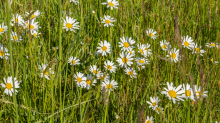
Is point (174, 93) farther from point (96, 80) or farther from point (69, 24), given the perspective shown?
point (69, 24)

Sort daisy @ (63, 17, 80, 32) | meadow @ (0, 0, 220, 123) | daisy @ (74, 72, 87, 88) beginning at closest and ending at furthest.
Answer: meadow @ (0, 0, 220, 123) < daisy @ (74, 72, 87, 88) < daisy @ (63, 17, 80, 32)

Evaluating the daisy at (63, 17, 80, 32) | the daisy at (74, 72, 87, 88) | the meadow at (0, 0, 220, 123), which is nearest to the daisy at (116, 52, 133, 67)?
the meadow at (0, 0, 220, 123)

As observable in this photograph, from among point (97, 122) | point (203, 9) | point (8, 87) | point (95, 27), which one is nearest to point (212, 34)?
point (203, 9)

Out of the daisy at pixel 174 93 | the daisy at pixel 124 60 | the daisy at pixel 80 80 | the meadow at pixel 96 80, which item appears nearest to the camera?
the meadow at pixel 96 80

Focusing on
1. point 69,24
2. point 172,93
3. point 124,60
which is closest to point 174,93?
point 172,93

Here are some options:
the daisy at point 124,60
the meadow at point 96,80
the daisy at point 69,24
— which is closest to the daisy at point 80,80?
the meadow at point 96,80

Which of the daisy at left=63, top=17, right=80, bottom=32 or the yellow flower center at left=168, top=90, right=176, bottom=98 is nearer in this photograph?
the yellow flower center at left=168, top=90, right=176, bottom=98

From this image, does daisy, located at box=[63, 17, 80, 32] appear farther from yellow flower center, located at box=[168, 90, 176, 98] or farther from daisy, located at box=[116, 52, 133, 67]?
yellow flower center, located at box=[168, 90, 176, 98]

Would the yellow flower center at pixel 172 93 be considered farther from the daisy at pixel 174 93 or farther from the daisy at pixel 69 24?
the daisy at pixel 69 24

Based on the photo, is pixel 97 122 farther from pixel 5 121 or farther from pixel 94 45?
pixel 94 45

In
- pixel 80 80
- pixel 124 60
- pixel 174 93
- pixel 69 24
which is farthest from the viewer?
pixel 69 24

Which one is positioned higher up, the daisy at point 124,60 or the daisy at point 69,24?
the daisy at point 69,24
